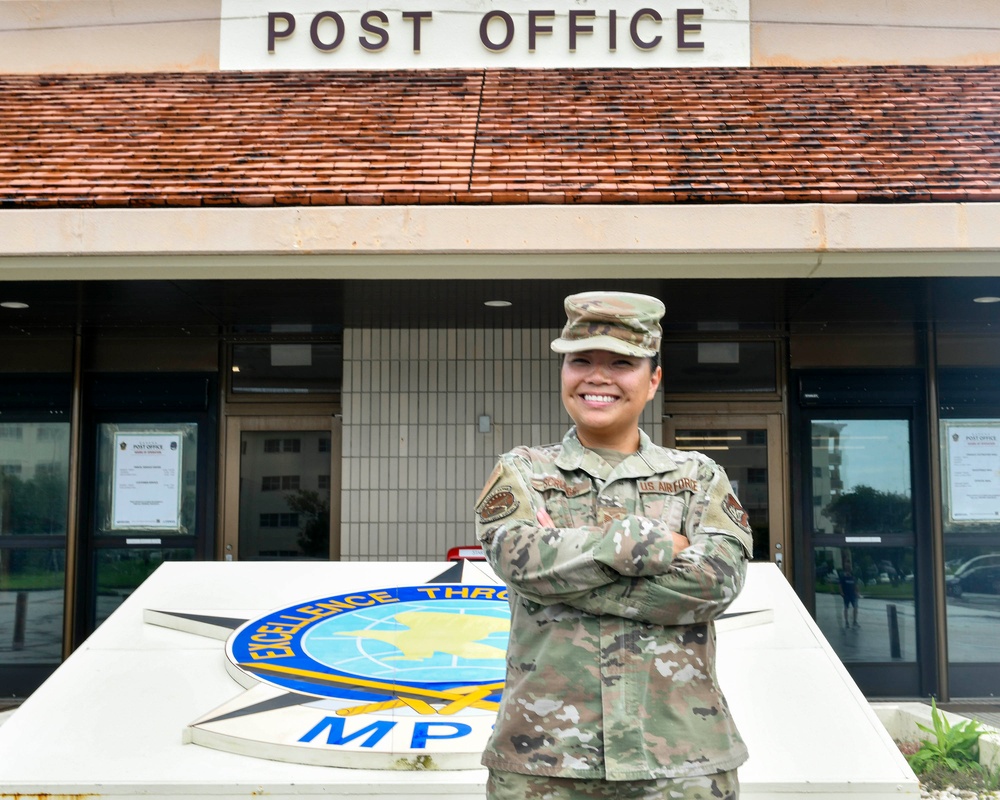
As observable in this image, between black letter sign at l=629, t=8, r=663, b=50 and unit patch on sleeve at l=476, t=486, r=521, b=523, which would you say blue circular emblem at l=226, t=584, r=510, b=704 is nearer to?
unit patch on sleeve at l=476, t=486, r=521, b=523

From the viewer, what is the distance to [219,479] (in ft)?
23.8

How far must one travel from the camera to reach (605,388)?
2.31m

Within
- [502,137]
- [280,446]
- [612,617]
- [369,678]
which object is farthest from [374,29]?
[612,617]

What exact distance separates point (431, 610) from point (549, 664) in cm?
205

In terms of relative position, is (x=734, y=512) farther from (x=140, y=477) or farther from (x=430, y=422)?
(x=140, y=477)

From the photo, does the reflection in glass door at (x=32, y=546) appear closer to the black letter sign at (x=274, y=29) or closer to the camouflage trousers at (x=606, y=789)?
the black letter sign at (x=274, y=29)

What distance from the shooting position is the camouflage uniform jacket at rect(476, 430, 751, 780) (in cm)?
211

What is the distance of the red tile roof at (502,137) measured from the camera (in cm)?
522

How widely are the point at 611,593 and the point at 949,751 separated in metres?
3.49

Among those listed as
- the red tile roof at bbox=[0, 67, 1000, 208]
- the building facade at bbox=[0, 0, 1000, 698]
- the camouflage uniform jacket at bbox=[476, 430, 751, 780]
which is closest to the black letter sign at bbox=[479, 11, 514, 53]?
the building facade at bbox=[0, 0, 1000, 698]

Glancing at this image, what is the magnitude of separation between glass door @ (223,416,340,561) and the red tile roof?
2241 mm

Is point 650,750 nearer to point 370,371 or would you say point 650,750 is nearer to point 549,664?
point 549,664

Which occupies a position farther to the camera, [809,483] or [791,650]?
[809,483]

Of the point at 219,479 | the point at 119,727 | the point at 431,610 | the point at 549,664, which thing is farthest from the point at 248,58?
the point at 549,664
